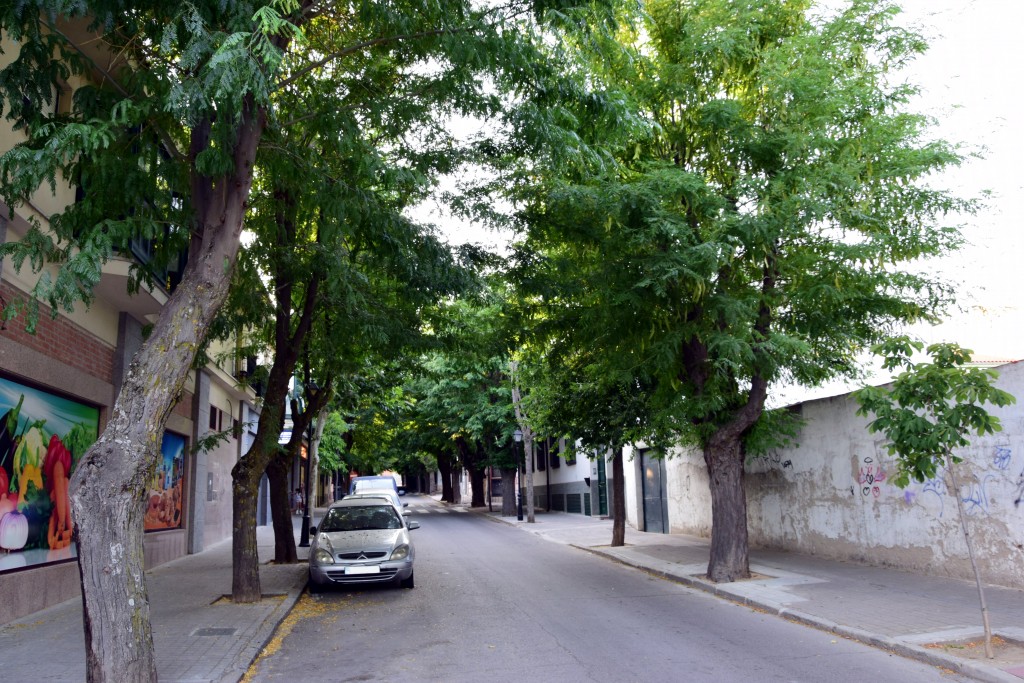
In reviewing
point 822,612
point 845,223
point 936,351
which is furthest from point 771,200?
point 822,612

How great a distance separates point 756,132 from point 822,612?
6599mm

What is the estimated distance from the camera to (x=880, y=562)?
43.1 feet

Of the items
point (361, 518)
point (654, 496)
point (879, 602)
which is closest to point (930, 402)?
point (879, 602)

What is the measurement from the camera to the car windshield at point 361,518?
13.4 m

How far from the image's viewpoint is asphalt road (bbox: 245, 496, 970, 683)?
23.4 feet

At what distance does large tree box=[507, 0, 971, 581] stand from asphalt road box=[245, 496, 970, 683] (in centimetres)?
268

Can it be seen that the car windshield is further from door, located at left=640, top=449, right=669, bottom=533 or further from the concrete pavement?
door, located at left=640, top=449, right=669, bottom=533

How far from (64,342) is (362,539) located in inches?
214

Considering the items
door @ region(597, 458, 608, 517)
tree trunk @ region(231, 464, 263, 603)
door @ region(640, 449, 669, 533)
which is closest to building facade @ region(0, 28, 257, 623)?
tree trunk @ region(231, 464, 263, 603)

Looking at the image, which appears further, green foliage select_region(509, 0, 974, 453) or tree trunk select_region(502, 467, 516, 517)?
tree trunk select_region(502, 467, 516, 517)

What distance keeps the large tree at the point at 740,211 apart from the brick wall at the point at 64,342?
6.98 metres

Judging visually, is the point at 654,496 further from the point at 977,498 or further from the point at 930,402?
the point at 930,402

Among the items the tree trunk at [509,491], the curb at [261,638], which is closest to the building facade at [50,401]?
the curb at [261,638]

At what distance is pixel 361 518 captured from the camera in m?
13.6
